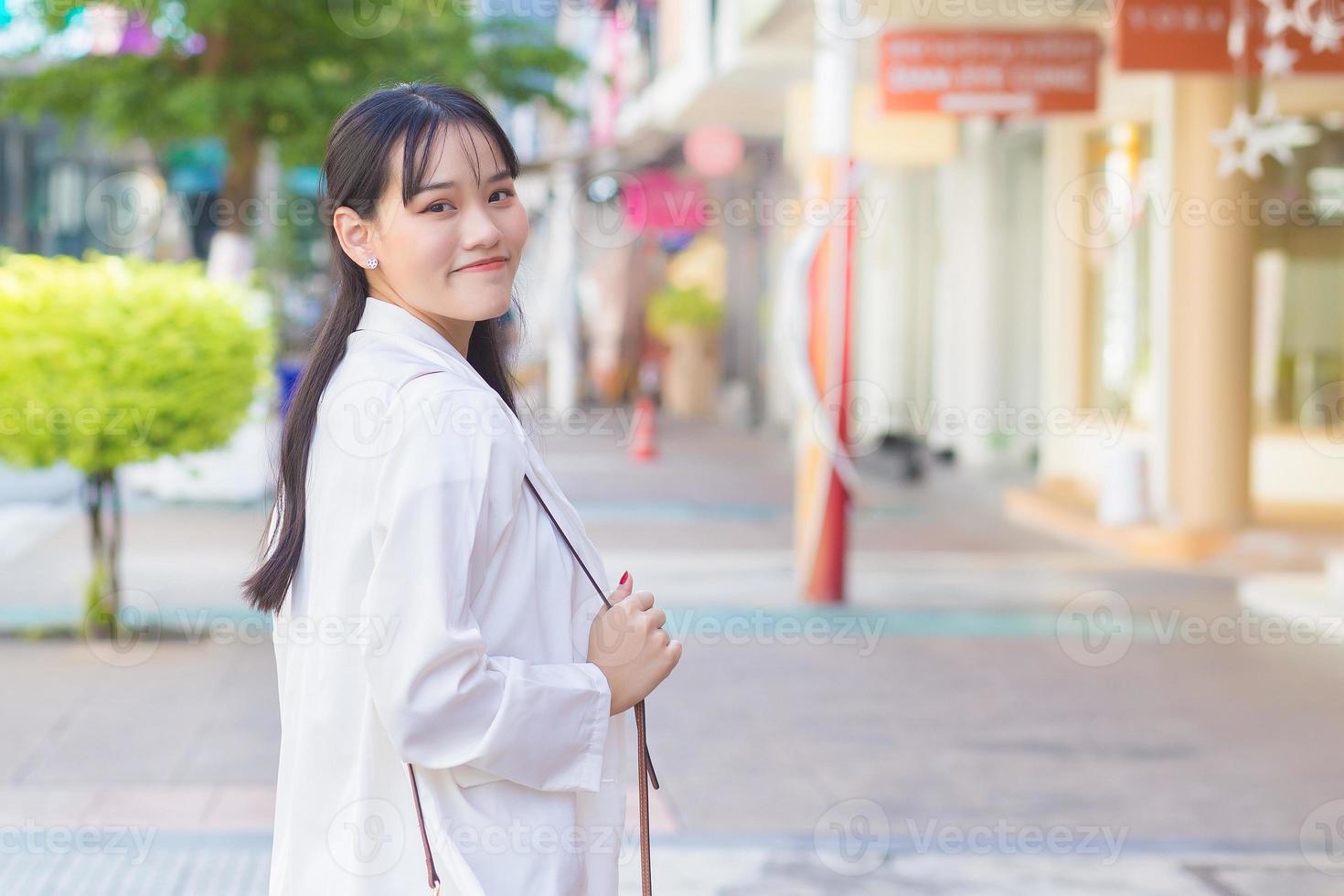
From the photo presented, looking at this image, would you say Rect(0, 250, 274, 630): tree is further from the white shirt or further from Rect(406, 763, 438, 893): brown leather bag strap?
Rect(406, 763, 438, 893): brown leather bag strap

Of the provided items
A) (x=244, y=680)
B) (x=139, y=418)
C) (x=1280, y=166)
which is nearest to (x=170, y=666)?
(x=244, y=680)

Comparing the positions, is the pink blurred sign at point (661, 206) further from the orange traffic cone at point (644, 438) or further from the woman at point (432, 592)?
the woman at point (432, 592)

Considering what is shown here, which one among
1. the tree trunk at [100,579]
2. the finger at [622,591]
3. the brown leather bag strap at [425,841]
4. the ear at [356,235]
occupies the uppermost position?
the ear at [356,235]

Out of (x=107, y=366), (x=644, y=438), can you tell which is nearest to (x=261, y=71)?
(x=644, y=438)

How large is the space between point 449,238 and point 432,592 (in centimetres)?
45

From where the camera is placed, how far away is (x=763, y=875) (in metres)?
5.17

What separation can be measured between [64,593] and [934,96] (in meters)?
5.70

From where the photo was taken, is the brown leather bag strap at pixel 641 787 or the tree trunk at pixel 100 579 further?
the tree trunk at pixel 100 579

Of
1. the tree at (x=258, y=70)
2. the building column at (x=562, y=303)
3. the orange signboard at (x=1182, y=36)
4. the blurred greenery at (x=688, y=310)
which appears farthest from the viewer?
the blurred greenery at (x=688, y=310)

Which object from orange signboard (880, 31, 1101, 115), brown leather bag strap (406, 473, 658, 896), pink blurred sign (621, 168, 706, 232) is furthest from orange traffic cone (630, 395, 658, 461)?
brown leather bag strap (406, 473, 658, 896)

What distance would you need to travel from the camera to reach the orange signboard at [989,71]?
36.2ft

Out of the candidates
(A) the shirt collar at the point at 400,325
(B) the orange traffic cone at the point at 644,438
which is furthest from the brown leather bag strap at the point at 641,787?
(B) the orange traffic cone at the point at 644,438

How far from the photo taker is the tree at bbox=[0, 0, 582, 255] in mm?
16234

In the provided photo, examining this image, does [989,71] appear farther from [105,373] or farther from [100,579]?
[100,579]
